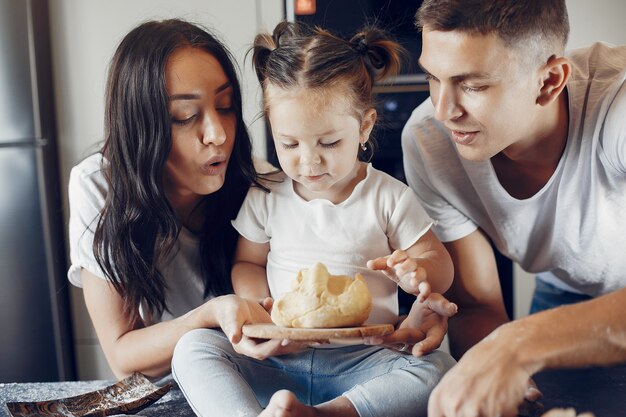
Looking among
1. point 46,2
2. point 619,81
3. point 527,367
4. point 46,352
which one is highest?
point 46,2

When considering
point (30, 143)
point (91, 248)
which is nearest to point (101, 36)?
point (30, 143)

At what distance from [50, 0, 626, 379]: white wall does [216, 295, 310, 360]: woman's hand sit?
3.29ft

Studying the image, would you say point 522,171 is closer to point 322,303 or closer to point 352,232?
point 352,232

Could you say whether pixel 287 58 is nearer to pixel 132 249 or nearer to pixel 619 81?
pixel 132 249

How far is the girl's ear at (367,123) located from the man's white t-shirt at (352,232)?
0.23ft

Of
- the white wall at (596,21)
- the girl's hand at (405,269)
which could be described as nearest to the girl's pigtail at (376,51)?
the girl's hand at (405,269)

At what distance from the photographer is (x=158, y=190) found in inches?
53.5

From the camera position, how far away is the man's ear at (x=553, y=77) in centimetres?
132

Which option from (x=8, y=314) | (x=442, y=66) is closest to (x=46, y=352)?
(x=8, y=314)

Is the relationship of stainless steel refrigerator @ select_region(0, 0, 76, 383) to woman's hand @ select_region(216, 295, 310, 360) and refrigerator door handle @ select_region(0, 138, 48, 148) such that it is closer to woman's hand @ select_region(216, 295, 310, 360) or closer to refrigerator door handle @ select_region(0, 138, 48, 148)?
refrigerator door handle @ select_region(0, 138, 48, 148)

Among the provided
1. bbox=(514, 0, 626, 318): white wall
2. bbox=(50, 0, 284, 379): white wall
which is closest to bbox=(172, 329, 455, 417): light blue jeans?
bbox=(50, 0, 284, 379): white wall

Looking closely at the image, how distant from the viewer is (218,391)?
1.09 meters

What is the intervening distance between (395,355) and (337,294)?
18 cm

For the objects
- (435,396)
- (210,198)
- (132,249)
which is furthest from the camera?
(210,198)
